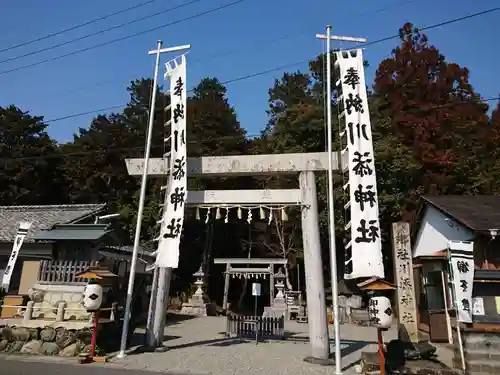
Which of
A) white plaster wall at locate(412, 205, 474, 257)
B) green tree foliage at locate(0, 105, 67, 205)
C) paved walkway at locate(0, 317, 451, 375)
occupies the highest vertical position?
green tree foliage at locate(0, 105, 67, 205)

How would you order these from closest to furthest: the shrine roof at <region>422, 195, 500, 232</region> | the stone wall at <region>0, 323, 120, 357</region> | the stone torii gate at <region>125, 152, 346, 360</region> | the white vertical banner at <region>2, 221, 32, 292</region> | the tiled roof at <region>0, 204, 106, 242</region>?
the stone torii gate at <region>125, 152, 346, 360</region> → the stone wall at <region>0, 323, 120, 357</region> → the shrine roof at <region>422, 195, 500, 232</region> → the white vertical banner at <region>2, 221, 32, 292</region> → the tiled roof at <region>0, 204, 106, 242</region>

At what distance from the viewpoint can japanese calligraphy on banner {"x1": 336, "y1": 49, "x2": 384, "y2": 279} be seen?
372 inches

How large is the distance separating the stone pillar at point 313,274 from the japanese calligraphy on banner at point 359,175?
874 millimetres

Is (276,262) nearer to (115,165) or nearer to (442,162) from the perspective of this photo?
(442,162)

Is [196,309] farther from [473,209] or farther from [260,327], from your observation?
[473,209]

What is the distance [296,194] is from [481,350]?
599 cm

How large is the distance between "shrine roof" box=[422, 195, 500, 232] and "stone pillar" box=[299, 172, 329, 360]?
6838 mm

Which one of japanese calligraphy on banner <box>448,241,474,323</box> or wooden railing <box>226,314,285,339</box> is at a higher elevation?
japanese calligraphy on banner <box>448,241,474,323</box>

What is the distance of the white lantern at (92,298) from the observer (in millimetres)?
10023

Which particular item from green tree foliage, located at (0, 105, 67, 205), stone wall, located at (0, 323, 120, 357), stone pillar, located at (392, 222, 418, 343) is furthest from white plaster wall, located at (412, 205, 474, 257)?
green tree foliage, located at (0, 105, 67, 205)

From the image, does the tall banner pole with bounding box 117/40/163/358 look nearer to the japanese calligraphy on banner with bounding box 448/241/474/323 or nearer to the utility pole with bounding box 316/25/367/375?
the utility pole with bounding box 316/25/367/375

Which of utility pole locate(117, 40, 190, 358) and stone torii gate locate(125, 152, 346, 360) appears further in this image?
utility pole locate(117, 40, 190, 358)

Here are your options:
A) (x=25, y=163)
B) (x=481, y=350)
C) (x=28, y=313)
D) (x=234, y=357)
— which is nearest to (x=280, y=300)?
(x=234, y=357)

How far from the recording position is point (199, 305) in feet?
86.2
